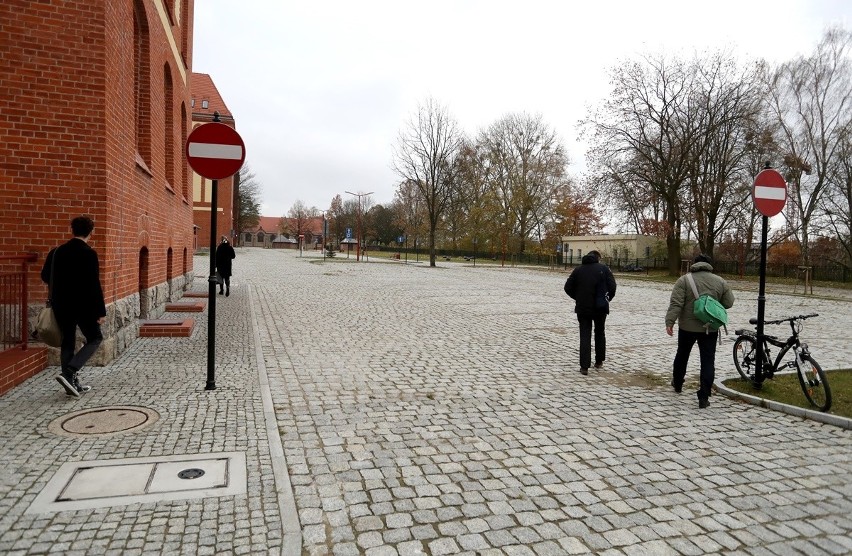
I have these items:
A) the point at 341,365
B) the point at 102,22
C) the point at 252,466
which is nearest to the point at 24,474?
the point at 252,466

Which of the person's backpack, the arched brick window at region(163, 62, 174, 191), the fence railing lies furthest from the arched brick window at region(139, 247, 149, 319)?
the person's backpack

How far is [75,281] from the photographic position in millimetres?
5695

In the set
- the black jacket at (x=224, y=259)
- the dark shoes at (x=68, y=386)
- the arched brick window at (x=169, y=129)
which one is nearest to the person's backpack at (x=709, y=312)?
the dark shoes at (x=68, y=386)

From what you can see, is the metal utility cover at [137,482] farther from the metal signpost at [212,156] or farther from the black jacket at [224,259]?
the black jacket at [224,259]

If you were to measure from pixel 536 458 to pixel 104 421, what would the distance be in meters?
Answer: 3.75

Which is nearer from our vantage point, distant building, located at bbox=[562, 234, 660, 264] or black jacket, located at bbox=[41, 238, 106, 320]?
black jacket, located at bbox=[41, 238, 106, 320]

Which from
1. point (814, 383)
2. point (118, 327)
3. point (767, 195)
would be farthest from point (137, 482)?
point (767, 195)

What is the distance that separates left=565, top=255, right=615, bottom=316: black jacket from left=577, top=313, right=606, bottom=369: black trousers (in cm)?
9

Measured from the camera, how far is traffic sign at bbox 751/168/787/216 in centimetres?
732

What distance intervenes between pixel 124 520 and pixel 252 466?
3.28ft

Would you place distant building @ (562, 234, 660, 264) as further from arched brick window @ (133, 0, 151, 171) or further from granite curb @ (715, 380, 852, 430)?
granite curb @ (715, 380, 852, 430)

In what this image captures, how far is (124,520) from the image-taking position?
3348 millimetres

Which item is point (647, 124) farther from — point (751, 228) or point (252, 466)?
point (252, 466)

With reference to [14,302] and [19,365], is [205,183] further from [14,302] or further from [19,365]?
[19,365]
